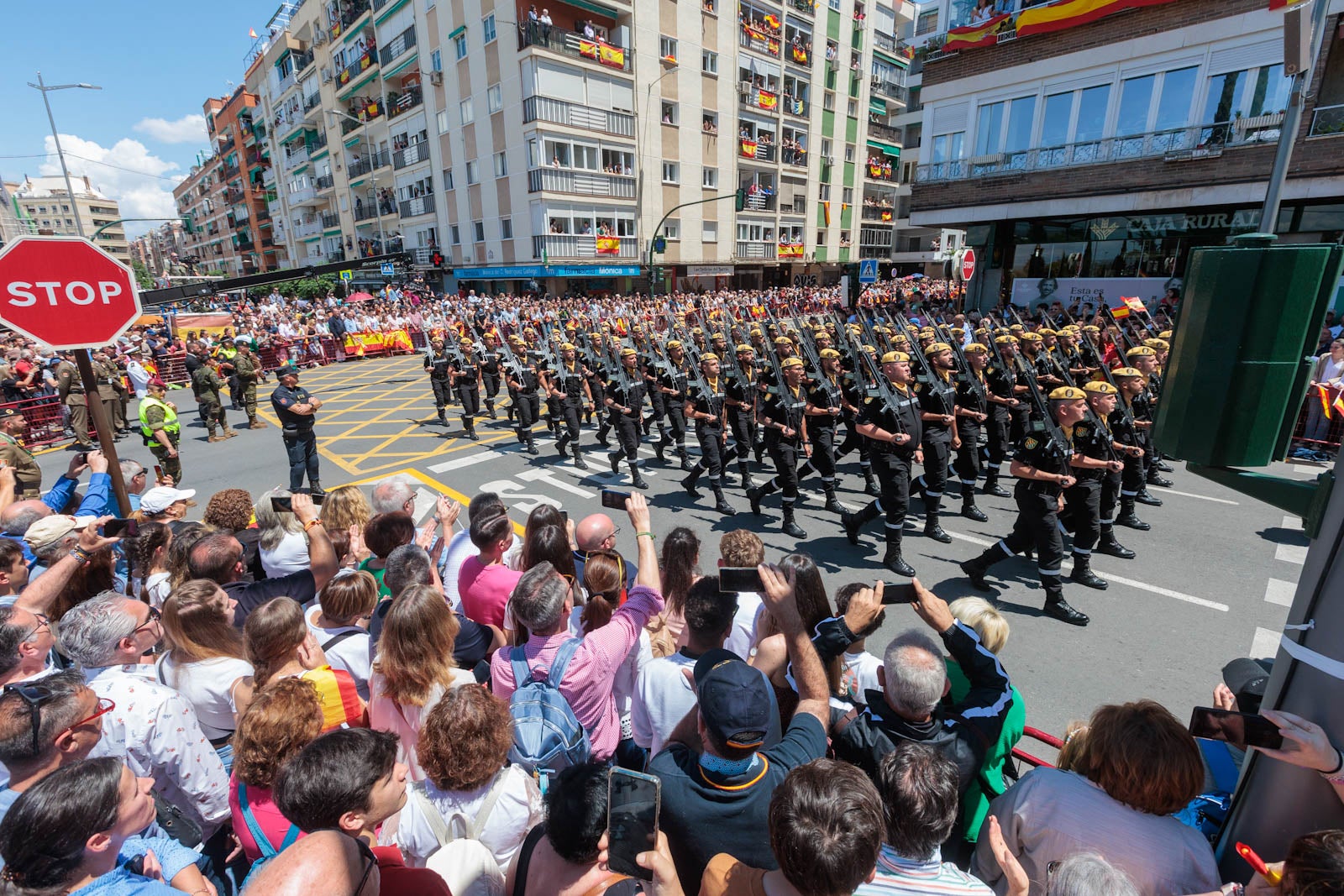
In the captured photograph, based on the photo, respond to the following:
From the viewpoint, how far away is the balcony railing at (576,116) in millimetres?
27703

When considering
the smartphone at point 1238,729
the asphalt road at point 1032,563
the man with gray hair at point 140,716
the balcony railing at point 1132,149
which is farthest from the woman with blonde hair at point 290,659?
the balcony railing at point 1132,149

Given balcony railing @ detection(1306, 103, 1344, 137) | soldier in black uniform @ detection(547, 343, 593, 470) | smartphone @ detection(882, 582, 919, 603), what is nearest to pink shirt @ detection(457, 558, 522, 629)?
smartphone @ detection(882, 582, 919, 603)

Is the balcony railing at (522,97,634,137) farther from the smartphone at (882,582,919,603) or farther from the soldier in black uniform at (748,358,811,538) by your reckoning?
the smartphone at (882,582,919,603)

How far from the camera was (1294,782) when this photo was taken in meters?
1.74

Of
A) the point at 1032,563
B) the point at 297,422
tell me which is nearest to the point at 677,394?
the point at 1032,563

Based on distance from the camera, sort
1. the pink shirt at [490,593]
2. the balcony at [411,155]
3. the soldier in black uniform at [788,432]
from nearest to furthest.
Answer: the pink shirt at [490,593] < the soldier in black uniform at [788,432] < the balcony at [411,155]

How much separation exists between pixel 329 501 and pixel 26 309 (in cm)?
190

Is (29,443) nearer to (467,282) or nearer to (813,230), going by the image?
(467,282)

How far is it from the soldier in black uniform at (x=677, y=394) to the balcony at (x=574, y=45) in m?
24.4

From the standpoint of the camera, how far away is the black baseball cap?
72.5 inches

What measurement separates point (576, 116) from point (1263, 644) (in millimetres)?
31274

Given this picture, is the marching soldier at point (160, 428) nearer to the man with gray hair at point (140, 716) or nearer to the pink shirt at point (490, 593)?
the man with gray hair at point (140, 716)

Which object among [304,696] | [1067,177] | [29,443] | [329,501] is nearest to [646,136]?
[1067,177]

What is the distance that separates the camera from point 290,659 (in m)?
2.75
